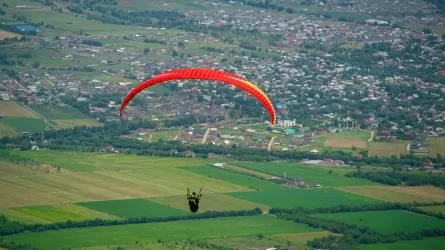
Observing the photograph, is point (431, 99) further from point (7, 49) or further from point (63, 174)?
point (63, 174)

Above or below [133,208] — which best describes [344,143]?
above

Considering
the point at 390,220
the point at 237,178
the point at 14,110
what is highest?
the point at 14,110

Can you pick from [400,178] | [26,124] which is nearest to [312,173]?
[400,178]

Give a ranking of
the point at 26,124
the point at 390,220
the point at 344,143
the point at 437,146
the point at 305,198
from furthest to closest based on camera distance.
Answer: the point at 26,124, the point at 437,146, the point at 344,143, the point at 305,198, the point at 390,220

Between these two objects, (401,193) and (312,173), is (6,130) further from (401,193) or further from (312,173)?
(401,193)

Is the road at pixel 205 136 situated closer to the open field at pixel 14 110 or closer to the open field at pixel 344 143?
the open field at pixel 344 143

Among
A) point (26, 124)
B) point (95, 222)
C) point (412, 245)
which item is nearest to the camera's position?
point (412, 245)

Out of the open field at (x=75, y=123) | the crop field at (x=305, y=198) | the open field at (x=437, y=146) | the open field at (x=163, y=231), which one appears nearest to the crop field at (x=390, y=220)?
the crop field at (x=305, y=198)
